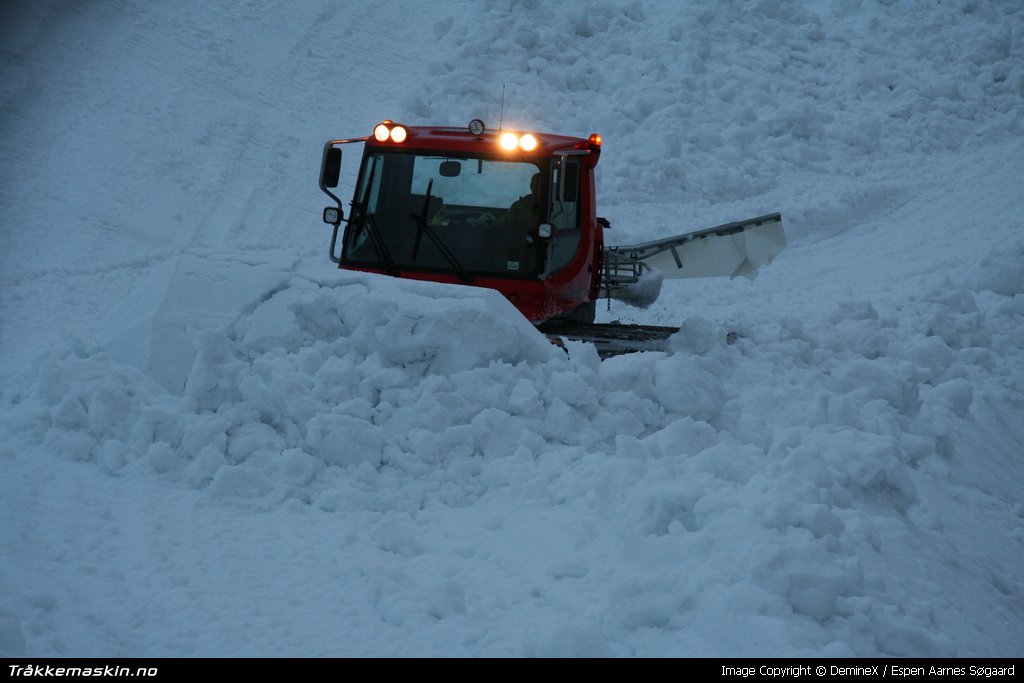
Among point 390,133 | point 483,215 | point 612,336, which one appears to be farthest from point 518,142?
point 612,336

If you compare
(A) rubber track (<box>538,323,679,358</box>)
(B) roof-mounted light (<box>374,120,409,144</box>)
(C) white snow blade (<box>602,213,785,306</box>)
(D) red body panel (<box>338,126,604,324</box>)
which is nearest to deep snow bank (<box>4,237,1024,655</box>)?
(A) rubber track (<box>538,323,679,358</box>)

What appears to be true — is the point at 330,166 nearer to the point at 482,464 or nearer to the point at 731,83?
the point at 482,464

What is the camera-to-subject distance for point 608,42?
15.4 metres

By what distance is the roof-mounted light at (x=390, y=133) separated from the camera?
6.94m

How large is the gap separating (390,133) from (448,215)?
672 millimetres

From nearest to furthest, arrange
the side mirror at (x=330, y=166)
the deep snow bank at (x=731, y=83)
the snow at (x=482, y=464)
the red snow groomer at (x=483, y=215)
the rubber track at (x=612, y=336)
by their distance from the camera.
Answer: the snow at (x=482, y=464) < the rubber track at (x=612, y=336) < the side mirror at (x=330, y=166) < the red snow groomer at (x=483, y=215) < the deep snow bank at (x=731, y=83)

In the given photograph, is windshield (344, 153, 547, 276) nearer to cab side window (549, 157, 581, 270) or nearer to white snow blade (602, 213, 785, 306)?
cab side window (549, 157, 581, 270)

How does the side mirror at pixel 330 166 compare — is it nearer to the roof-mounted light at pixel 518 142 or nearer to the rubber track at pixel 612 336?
the roof-mounted light at pixel 518 142

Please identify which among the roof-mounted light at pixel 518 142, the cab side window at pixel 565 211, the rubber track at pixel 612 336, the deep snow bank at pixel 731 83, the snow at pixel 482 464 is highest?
the deep snow bank at pixel 731 83

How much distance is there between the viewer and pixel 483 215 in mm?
6945

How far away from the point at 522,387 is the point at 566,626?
6.33ft

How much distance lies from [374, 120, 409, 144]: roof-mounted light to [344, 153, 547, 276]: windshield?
114 millimetres

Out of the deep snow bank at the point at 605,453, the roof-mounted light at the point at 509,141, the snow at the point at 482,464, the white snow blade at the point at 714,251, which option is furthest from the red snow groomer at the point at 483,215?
the white snow blade at the point at 714,251

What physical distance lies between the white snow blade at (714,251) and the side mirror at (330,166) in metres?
2.87
